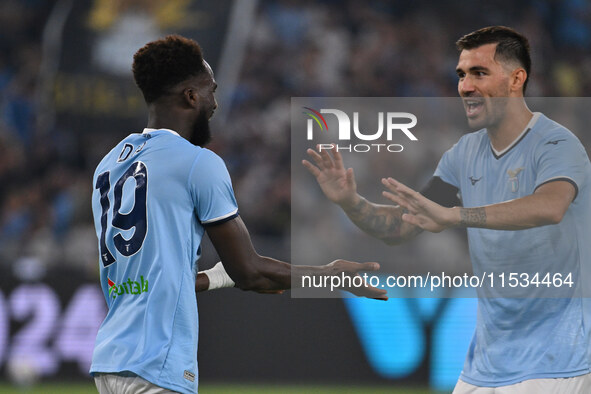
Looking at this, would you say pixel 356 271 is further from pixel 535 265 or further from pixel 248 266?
pixel 535 265

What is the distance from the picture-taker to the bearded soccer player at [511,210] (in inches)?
155

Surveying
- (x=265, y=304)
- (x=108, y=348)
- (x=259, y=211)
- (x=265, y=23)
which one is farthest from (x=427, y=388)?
(x=265, y=23)

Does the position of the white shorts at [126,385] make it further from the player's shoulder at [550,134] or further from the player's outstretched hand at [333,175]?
the player's shoulder at [550,134]

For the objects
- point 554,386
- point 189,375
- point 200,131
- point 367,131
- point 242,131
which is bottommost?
point 554,386

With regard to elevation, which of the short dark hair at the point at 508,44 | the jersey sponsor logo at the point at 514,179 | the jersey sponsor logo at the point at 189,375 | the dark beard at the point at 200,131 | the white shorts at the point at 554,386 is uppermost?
the short dark hair at the point at 508,44

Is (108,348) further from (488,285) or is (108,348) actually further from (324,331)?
(324,331)

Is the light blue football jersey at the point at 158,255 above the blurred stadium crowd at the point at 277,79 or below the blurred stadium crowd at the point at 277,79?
below

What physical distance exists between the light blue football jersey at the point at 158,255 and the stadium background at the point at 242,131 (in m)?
5.74

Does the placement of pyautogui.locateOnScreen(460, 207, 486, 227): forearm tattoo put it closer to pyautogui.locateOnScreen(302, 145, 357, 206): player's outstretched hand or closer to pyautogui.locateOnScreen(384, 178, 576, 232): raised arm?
pyautogui.locateOnScreen(384, 178, 576, 232): raised arm

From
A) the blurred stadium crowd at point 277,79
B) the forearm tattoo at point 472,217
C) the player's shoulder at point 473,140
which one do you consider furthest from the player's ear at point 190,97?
the blurred stadium crowd at point 277,79

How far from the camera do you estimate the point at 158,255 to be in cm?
331

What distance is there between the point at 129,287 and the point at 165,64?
89 centimetres

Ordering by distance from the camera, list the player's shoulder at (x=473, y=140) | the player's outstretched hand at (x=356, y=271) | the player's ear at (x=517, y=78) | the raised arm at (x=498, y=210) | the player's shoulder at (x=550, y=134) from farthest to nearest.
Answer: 1. the player's shoulder at (x=473, y=140)
2. the player's ear at (x=517, y=78)
3. the player's shoulder at (x=550, y=134)
4. the raised arm at (x=498, y=210)
5. the player's outstretched hand at (x=356, y=271)

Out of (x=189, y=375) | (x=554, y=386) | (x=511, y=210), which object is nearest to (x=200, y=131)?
(x=189, y=375)
